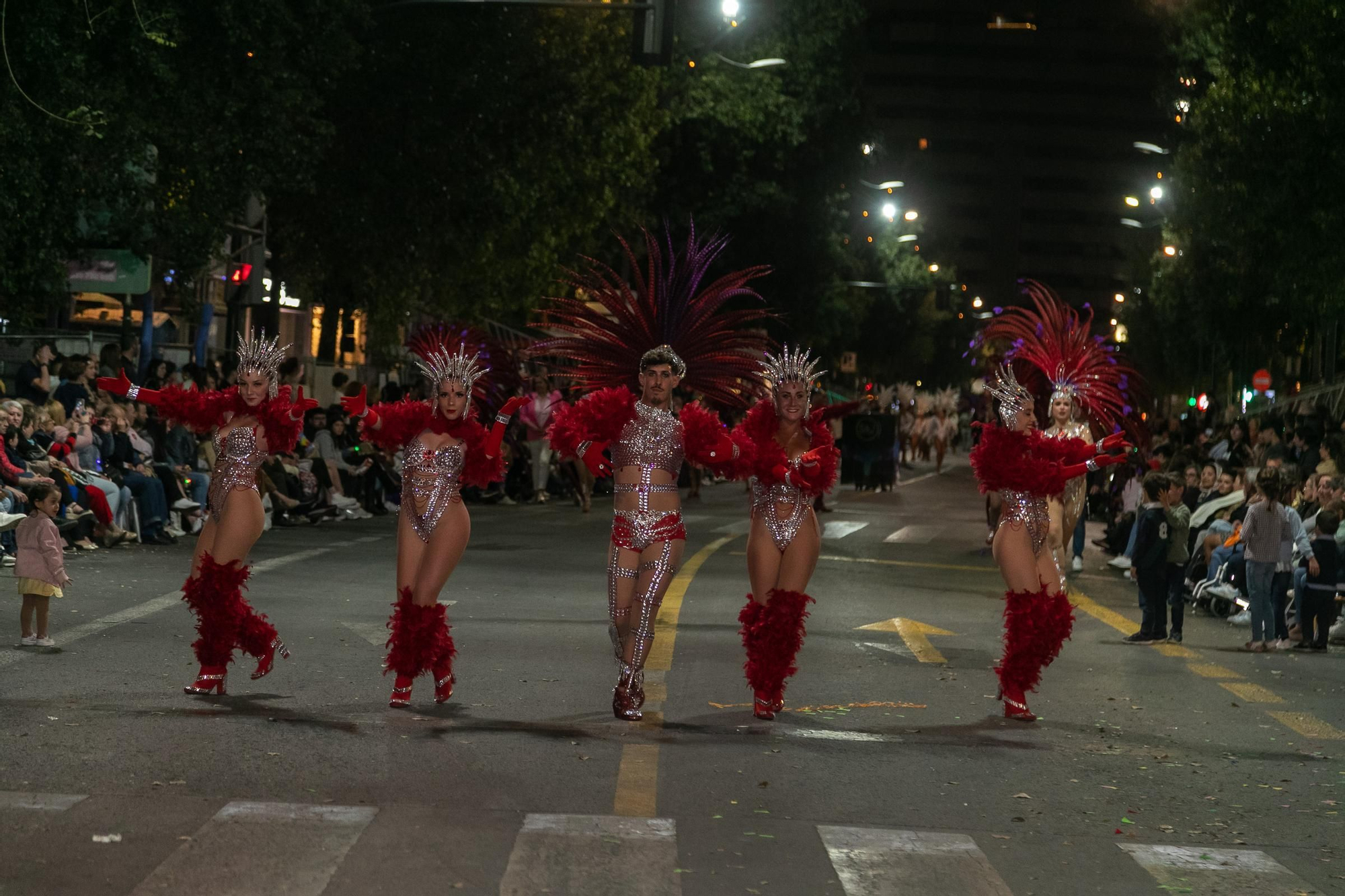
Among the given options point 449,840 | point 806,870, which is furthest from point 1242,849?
point 449,840

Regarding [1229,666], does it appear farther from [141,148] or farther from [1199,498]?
[141,148]

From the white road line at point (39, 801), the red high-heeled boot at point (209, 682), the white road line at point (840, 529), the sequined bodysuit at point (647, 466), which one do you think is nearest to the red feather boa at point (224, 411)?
the red high-heeled boot at point (209, 682)

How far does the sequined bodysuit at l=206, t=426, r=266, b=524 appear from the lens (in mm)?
10273

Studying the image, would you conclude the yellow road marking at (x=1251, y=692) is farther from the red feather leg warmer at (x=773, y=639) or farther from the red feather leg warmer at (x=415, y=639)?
the red feather leg warmer at (x=415, y=639)

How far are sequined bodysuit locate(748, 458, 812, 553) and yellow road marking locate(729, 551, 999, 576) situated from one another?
10156mm

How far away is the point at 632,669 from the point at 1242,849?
3.40 metres

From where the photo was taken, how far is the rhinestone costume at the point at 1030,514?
34.7 feet

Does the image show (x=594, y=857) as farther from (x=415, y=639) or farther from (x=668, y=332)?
(x=668, y=332)

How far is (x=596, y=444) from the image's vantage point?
9805mm

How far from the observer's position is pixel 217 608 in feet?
32.8

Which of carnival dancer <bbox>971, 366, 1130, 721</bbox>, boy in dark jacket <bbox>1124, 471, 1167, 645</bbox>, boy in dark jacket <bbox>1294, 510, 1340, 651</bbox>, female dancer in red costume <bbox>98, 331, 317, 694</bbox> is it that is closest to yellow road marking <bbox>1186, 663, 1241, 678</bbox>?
boy in dark jacket <bbox>1124, 471, 1167, 645</bbox>

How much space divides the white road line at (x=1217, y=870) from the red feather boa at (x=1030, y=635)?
3056mm

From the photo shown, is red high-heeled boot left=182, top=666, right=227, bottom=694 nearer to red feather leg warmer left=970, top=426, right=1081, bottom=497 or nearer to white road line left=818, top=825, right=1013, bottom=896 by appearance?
white road line left=818, top=825, right=1013, bottom=896

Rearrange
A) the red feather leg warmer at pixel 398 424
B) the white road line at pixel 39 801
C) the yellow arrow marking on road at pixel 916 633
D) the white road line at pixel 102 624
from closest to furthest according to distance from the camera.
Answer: the white road line at pixel 39 801 < the red feather leg warmer at pixel 398 424 < the white road line at pixel 102 624 < the yellow arrow marking on road at pixel 916 633
